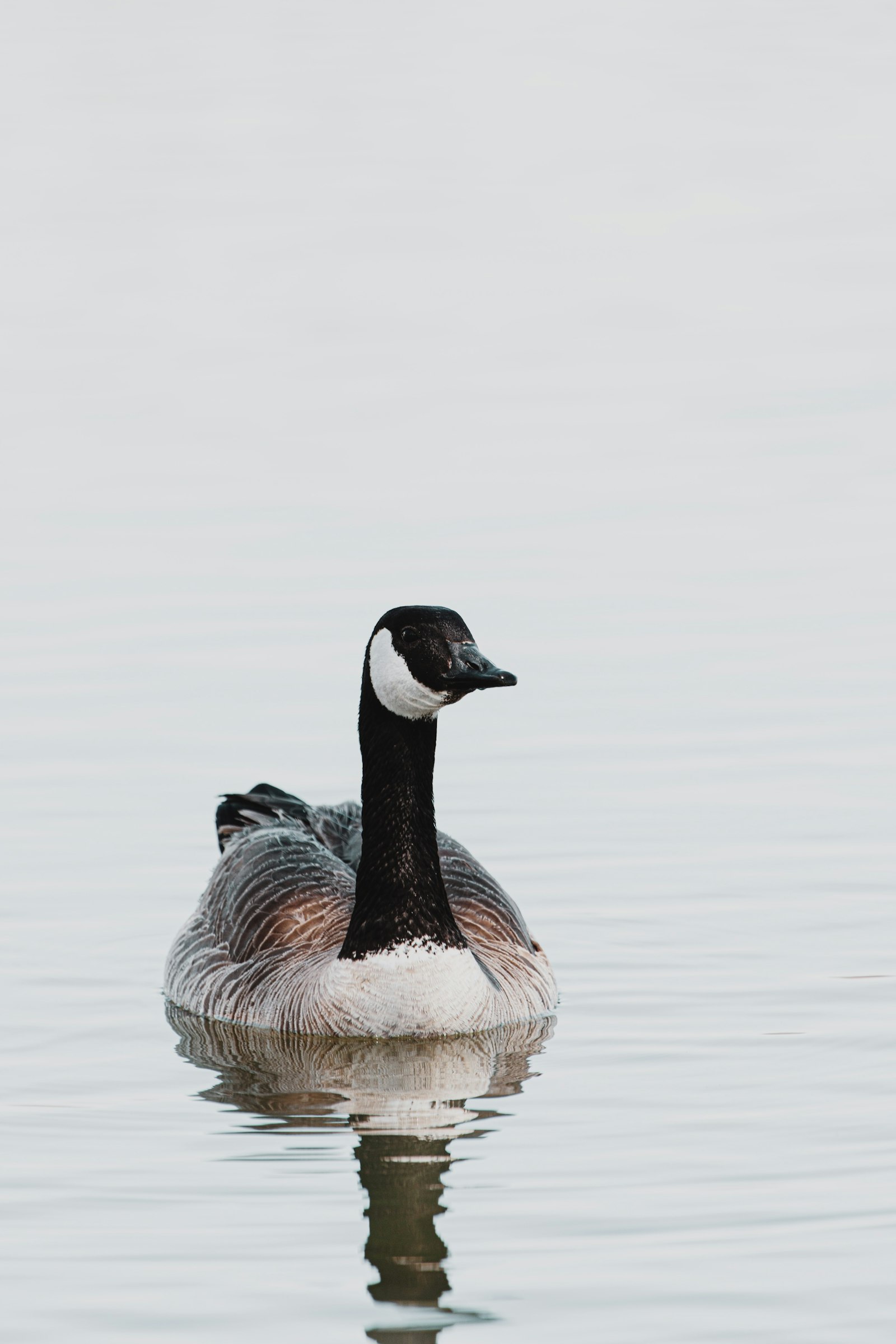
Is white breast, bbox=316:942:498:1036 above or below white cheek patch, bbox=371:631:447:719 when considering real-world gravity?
below

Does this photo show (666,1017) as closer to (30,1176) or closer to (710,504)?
(30,1176)

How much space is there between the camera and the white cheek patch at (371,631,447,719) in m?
12.6

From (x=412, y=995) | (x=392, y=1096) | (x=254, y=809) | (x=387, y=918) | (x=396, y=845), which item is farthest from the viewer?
(x=254, y=809)

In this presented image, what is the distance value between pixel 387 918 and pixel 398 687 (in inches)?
48.6

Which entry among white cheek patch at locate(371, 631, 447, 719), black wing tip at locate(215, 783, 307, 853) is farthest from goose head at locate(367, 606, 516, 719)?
black wing tip at locate(215, 783, 307, 853)

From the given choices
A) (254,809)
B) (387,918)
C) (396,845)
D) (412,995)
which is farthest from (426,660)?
(254,809)

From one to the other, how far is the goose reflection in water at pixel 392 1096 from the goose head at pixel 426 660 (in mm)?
1842

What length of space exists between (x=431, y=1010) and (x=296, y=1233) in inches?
116

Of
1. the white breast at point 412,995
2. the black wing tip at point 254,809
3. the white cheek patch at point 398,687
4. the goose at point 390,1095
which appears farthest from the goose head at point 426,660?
the black wing tip at point 254,809

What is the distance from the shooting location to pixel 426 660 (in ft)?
40.6

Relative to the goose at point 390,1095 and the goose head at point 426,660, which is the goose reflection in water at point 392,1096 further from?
the goose head at point 426,660

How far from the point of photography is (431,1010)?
12.7 m

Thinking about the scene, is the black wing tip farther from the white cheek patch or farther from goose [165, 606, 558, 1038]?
the white cheek patch

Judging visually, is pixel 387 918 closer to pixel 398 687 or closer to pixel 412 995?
pixel 412 995
